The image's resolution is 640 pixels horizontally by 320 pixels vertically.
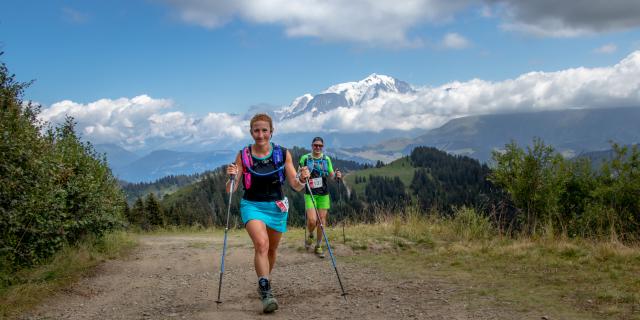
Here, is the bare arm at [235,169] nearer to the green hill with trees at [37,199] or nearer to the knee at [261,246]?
the knee at [261,246]

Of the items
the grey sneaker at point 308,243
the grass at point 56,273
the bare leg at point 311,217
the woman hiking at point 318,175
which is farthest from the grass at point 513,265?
the grass at point 56,273

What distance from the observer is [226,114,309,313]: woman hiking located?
7039mm

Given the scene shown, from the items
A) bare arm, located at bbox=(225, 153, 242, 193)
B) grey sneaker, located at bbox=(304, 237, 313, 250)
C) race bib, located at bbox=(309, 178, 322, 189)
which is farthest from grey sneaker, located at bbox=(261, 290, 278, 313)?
grey sneaker, located at bbox=(304, 237, 313, 250)

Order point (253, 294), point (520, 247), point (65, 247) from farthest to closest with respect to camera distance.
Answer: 1. point (65, 247)
2. point (520, 247)
3. point (253, 294)

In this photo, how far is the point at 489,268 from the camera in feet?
30.2

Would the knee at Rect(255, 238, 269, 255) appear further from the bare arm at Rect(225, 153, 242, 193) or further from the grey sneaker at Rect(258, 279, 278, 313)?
the bare arm at Rect(225, 153, 242, 193)

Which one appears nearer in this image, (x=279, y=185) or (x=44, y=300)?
(x=279, y=185)

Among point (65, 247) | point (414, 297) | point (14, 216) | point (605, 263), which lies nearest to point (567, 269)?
point (605, 263)

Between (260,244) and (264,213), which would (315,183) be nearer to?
(264,213)

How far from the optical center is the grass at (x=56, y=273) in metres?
8.12

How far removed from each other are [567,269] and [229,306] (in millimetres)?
6189

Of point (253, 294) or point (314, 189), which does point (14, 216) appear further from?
point (314, 189)

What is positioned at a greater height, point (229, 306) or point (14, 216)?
point (14, 216)

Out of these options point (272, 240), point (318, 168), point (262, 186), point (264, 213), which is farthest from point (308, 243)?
point (262, 186)
